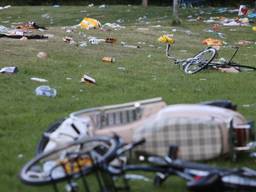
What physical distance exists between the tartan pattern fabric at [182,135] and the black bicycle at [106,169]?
1.75 feet

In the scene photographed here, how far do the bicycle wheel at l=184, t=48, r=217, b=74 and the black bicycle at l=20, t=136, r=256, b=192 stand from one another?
24.8ft

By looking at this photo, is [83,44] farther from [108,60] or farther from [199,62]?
[199,62]

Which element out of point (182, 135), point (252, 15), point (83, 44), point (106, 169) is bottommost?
point (252, 15)

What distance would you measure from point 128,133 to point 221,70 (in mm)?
7136

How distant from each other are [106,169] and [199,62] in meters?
8.31

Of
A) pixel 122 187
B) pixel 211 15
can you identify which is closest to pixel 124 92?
pixel 122 187

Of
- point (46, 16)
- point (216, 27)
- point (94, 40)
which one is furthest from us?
point (46, 16)

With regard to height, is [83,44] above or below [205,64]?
below

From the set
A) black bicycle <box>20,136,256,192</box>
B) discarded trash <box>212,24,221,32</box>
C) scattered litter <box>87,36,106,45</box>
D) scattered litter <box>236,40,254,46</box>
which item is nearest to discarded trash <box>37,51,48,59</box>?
scattered litter <box>87,36,106,45</box>

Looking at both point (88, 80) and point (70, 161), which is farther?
point (88, 80)

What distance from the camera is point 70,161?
14.2ft

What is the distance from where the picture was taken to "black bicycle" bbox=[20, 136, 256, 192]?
421 centimetres

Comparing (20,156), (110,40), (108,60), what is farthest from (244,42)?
(20,156)

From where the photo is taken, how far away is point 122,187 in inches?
186
